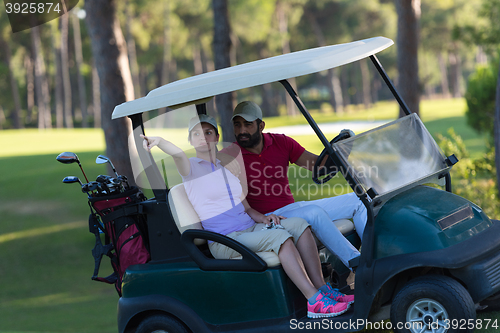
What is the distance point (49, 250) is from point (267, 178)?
22.5 feet

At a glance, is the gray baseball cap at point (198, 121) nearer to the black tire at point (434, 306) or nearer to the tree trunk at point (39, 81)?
the black tire at point (434, 306)

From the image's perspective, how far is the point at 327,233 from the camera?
3.16 m

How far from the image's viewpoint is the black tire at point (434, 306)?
2.60 metres

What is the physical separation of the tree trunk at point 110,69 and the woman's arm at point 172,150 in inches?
138

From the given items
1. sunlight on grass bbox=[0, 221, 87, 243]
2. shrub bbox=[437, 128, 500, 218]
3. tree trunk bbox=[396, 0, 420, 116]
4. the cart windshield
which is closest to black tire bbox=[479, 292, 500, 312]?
the cart windshield

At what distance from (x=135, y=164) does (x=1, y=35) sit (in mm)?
34494

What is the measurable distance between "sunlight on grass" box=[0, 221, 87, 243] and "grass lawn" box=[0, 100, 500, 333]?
18mm

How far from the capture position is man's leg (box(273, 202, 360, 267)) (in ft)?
10.2

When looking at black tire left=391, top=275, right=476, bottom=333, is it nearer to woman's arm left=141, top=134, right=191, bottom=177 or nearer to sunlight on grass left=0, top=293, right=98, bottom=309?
woman's arm left=141, top=134, right=191, bottom=177

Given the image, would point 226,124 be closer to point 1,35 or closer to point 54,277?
point 54,277

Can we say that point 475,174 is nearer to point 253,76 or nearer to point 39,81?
point 253,76

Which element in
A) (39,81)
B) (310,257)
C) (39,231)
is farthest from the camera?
(39,81)

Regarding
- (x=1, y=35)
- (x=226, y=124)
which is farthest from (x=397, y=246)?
(x=1, y=35)

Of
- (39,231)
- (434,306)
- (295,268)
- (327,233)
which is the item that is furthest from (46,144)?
(434,306)
